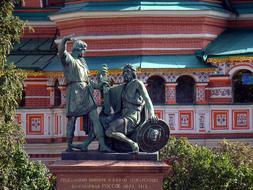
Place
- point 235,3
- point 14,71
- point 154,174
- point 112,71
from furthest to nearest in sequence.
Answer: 1. point 235,3
2. point 112,71
3. point 14,71
4. point 154,174

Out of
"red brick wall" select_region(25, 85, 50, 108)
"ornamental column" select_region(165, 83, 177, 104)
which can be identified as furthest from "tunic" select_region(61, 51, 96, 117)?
"red brick wall" select_region(25, 85, 50, 108)

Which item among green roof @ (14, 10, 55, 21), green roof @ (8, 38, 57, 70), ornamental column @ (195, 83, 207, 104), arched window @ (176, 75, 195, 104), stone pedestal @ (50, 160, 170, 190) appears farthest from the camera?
green roof @ (14, 10, 55, 21)

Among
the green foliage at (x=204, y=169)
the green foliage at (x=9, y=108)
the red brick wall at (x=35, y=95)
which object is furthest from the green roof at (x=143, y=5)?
the green foliage at (x=9, y=108)

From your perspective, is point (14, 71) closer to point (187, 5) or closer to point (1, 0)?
point (1, 0)

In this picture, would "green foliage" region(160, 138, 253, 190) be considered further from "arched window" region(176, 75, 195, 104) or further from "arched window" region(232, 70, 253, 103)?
"arched window" region(176, 75, 195, 104)


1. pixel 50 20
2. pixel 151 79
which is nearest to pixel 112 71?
pixel 151 79

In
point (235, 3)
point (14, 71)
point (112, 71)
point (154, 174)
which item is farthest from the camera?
point (235, 3)

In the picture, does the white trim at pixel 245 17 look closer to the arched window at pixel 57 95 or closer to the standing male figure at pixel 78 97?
the arched window at pixel 57 95

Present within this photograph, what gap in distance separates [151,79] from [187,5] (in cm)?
291

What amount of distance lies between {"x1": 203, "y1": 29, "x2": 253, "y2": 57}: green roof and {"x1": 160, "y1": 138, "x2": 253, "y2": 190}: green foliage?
18.7 ft

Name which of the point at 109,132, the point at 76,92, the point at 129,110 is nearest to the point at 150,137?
the point at 129,110

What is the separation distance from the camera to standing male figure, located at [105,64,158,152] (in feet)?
137

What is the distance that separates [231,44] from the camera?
58.7m

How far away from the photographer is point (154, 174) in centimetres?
4116
